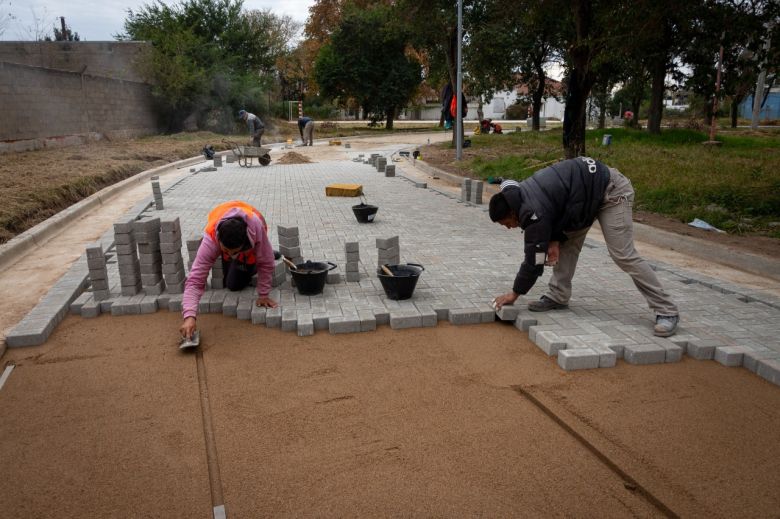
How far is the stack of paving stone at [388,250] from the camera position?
5.46 m

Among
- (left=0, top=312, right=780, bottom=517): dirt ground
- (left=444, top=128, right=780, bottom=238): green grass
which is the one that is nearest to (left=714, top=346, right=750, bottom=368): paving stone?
(left=0, top=312, right=780, bottom=517): dirt ground

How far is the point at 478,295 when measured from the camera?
5.16 m

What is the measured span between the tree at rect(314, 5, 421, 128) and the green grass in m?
18.2

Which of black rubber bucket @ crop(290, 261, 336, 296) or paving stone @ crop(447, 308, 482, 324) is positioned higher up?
black rubber bucket @ crop(290, 261, 336, 296)

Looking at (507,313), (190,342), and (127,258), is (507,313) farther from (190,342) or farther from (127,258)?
(127,258)

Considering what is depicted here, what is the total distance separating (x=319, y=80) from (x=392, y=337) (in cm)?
3621

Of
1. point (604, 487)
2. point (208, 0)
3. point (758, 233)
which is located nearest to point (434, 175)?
point (758, 233)

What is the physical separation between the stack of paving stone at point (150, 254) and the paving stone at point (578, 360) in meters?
3.55

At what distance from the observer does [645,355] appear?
3.92 meters

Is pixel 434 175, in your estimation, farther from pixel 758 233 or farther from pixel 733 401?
pixel 733 401

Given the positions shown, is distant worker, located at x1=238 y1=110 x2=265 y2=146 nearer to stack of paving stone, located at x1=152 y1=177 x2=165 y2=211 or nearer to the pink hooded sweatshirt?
stack of paving stone, located at x1=152 y1=177 x2=165 y2=211

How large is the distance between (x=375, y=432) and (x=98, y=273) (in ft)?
10.6

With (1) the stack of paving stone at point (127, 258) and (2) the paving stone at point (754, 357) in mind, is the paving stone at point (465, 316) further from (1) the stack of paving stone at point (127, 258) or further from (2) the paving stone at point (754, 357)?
(1) the stack of paving stone at point (127, 258)

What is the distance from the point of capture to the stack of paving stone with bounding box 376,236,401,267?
546 cm
